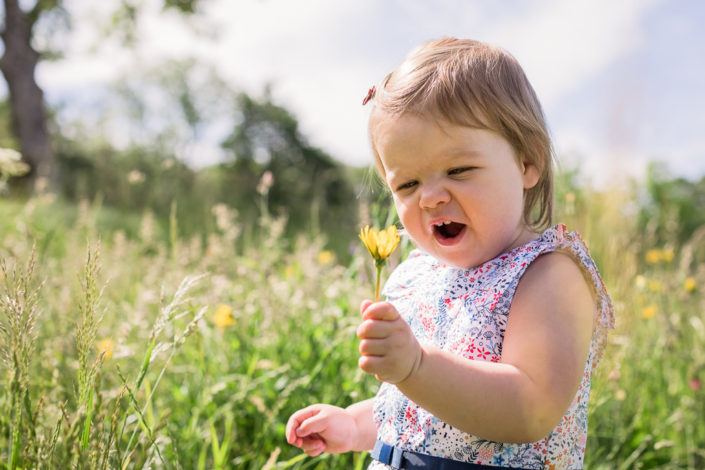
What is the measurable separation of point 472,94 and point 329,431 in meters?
0.83

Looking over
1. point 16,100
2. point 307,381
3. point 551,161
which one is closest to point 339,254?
point 307,381

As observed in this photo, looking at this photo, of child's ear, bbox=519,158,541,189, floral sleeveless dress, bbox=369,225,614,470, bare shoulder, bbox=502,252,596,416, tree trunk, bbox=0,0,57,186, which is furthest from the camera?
tree trunk, bbox=0,0,57,186

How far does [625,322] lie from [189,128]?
15.4 meters

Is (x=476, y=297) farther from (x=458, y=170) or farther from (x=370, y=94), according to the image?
(x=370, y=94)

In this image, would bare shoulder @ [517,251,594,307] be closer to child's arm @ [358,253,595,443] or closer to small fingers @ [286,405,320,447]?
child's arm @ [358,253,595,443]

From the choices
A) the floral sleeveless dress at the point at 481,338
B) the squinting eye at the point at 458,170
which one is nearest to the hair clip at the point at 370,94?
the squinting eye at the point at 458,170

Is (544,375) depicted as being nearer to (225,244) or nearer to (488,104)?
(488,104)

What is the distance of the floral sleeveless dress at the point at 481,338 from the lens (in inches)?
42.3

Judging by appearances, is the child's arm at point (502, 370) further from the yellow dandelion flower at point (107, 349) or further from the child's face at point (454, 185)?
the yellow dandelion flower at point (107, 349)

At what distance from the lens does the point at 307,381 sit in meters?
1.96

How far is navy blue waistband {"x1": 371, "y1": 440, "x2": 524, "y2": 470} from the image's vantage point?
42.4 inches

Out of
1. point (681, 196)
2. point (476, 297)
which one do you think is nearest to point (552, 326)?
point (476, 297)

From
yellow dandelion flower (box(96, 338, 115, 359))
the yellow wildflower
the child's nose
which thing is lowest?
yellow dandelion flower (box(96, 338, 115, 359))

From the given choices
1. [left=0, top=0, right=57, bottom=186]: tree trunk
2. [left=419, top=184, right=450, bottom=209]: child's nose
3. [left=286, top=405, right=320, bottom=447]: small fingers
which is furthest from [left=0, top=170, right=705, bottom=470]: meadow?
[left=0, top=0, right=57, bottom=186]: tree trunk
